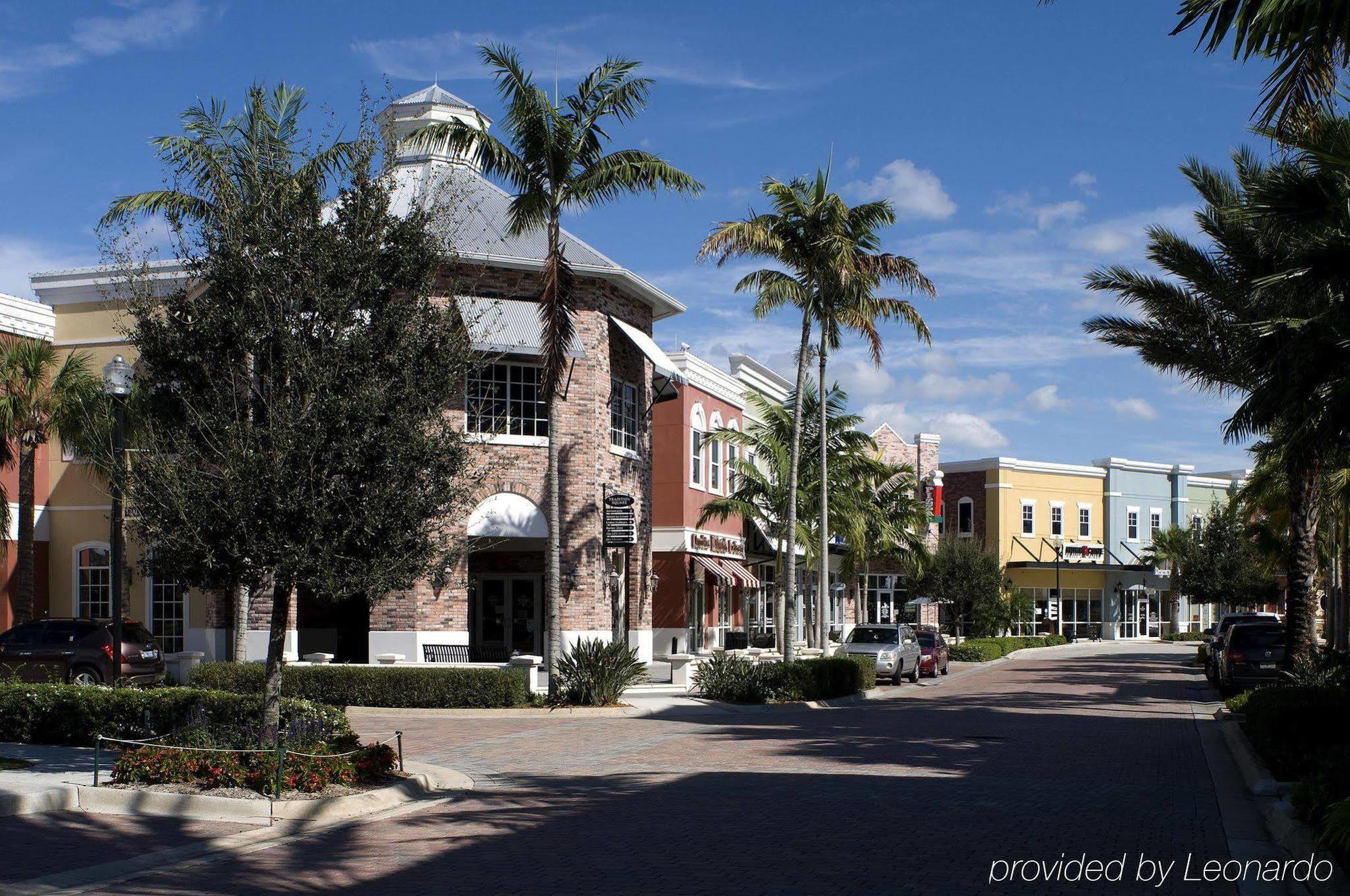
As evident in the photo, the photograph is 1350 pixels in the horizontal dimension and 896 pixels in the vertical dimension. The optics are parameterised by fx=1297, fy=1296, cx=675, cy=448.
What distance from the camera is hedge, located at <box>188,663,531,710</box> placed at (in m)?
23.9

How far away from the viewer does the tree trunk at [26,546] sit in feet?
96.8

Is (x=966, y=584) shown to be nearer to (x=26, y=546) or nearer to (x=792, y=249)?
(x=792, y=249)

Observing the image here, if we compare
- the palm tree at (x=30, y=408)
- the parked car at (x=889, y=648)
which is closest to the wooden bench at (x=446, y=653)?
the palm tree at (x=30, y=408)

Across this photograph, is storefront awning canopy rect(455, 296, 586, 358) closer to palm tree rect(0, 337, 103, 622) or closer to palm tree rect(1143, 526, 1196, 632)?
palm tree rect(0, 337, 103, 622)

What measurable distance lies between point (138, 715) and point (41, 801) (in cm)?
387

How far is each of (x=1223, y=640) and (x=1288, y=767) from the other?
19.1 m

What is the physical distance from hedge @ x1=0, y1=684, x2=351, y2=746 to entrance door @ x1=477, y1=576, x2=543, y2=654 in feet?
55.6

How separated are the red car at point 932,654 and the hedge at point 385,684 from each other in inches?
664

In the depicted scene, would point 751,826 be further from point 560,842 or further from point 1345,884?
point 1345,884

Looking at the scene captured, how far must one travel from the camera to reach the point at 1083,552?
74.0m

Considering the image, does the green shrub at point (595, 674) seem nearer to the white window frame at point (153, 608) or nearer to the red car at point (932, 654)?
the white window frame at point (153, 608)

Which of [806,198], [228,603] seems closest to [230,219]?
[806,198]

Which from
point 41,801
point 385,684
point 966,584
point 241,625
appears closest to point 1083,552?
point 966,584

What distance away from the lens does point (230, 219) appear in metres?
13.2
